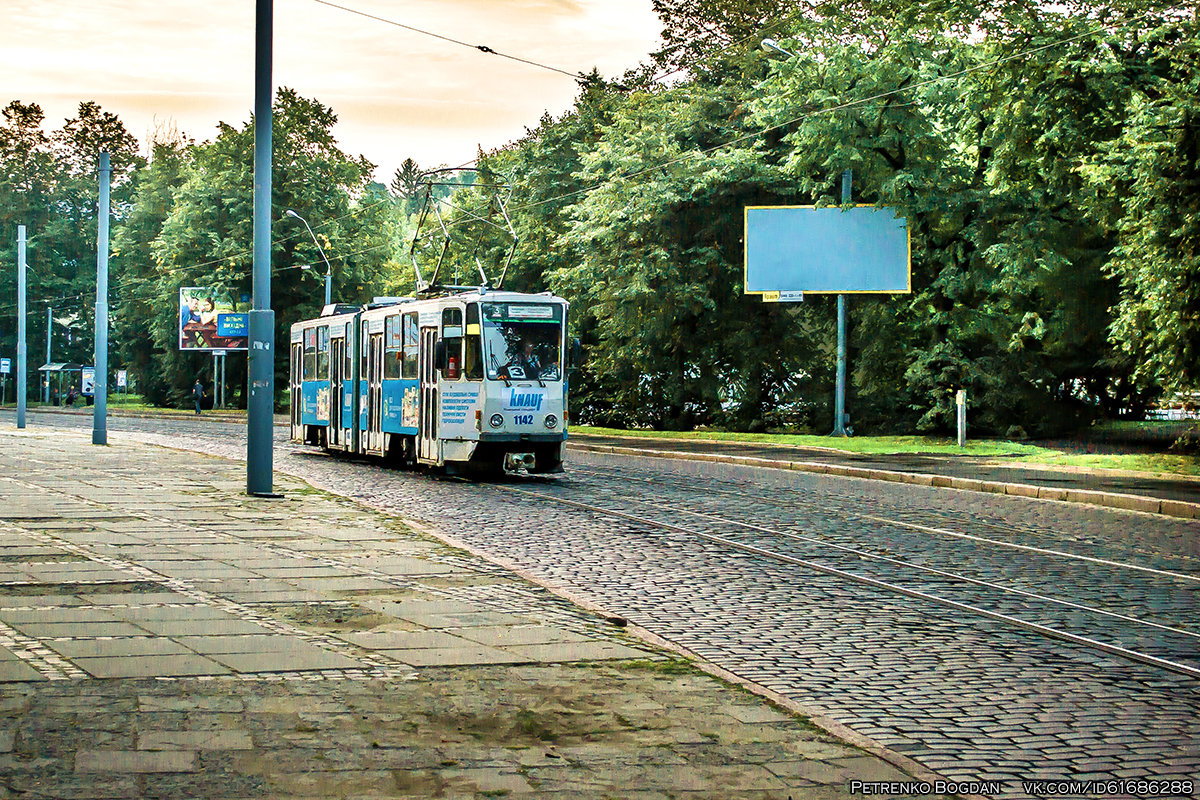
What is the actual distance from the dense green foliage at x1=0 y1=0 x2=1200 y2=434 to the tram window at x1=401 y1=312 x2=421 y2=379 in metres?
9.41

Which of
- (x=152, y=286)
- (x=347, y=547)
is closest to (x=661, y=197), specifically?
(x=347, y=547)

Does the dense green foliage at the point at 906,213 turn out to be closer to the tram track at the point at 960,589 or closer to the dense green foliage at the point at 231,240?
the tram track at the point at 960,589

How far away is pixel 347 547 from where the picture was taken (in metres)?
13.1

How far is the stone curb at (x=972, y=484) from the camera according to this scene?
19766 mm

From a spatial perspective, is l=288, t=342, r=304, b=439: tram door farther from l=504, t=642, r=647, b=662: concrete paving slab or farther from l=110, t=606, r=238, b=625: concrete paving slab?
l=504, t=642, r=647, b=662: concrete paving slab

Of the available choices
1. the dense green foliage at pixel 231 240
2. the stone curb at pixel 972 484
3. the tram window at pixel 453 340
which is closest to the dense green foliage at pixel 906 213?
the stone curb at pixel 972 484

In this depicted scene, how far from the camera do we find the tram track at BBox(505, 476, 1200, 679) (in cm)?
888

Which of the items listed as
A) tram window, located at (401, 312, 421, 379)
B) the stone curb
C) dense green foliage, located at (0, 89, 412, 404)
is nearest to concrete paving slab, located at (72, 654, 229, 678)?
the stone curb

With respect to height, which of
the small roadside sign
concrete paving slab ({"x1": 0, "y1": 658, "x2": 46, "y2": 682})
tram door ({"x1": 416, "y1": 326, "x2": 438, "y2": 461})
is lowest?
concrete paving slab ({"x1": 0, "y1": 658, "x2": 46, "y2": 682})

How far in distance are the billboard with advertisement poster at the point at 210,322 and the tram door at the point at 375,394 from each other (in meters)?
45.7

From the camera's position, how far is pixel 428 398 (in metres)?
25.2

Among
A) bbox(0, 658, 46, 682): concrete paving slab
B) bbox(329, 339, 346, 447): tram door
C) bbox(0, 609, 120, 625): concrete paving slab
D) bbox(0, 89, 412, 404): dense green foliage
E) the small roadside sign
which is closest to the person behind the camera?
bbox(0, 658, 46, 682): concrete paving slab

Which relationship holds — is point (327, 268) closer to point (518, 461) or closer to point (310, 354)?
point (310, 354)

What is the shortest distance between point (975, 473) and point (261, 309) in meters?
14.1
